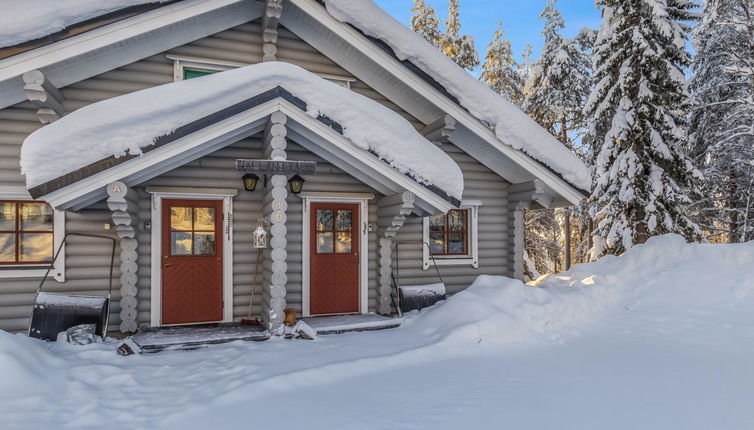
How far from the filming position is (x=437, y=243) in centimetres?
849

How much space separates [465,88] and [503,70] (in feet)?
47.9

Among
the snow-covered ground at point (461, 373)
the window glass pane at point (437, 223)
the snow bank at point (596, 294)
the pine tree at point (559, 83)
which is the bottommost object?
the snow-covered ground at point (461, 373)

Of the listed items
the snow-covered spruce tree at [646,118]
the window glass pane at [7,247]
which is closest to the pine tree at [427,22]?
the snow-covered spruce tree at [646,118]

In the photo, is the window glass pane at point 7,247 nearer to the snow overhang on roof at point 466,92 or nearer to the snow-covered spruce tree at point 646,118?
the snow overhang on roof at point 466,92

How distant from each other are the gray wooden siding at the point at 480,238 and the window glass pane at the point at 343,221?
1032 millimetres

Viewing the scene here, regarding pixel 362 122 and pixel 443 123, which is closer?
pixel 362 122

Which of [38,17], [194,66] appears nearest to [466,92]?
[194,66]

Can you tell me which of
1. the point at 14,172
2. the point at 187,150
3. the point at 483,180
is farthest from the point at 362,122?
the point at 14,172

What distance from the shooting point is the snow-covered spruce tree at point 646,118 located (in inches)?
418

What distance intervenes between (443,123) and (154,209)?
5146 mm

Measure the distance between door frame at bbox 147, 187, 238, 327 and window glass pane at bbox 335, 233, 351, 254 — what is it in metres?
1.85

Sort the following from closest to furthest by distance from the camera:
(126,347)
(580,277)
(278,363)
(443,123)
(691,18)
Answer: (278,363)
(126,347)
(443,123)
(580,277)
(691,18)

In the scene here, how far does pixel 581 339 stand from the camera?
5941 millimetres

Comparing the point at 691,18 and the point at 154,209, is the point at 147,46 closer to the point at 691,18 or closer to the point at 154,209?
the point at 154,209
